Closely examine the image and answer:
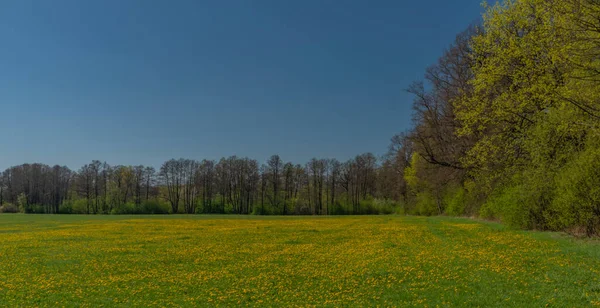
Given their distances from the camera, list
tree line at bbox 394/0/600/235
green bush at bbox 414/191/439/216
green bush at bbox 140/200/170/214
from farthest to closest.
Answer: green bush at bbox 140/200/170/214
green bush at bbox 414/191/439/216
tree line at bbox 394/0/600/235

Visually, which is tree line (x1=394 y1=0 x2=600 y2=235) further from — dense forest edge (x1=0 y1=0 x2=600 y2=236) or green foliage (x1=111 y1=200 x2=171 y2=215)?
green foliage (x1=111 y1=200 x2=171 y2=215)

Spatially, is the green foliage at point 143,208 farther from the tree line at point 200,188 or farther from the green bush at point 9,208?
the green bush at point 9,208

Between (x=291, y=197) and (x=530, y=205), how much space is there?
95562 millimetres

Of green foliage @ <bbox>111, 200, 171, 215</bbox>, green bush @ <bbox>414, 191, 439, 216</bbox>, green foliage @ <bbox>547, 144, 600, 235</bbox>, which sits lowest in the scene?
green foliage @ <bbox>111, 200, 171, 215</bbox>

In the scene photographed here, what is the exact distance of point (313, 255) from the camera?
61.5 feet

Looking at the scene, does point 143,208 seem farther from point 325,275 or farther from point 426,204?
point 325,275

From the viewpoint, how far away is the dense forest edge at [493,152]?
63.0ft

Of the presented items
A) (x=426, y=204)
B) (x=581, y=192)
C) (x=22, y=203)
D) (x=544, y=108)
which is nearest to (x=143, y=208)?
(x=22, y=203)

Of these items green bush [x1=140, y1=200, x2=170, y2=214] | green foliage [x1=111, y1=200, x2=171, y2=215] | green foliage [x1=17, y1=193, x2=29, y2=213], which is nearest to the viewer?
green bush [x1=140, y1=200, x2=170, y2=214]

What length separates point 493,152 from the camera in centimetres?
2847

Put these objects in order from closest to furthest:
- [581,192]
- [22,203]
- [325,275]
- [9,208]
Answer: [325,275]
[581,192]
[9,208]
[22,203]

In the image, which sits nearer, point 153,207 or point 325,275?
point 325,275

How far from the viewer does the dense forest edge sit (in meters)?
Result: 19.2

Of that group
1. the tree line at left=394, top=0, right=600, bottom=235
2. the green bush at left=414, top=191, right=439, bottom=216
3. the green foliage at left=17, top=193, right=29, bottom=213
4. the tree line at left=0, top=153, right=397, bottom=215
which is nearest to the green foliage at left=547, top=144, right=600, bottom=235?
the tree line at left=394, top=0, right=600, bottom=235
